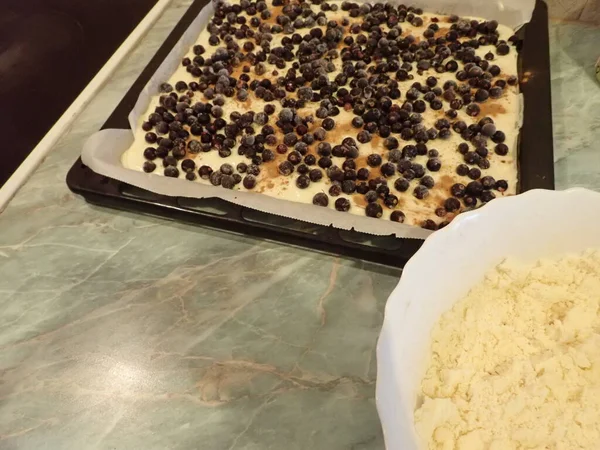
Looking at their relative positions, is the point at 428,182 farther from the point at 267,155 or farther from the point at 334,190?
the point at 267,155

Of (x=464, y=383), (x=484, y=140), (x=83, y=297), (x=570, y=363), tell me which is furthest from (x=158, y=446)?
(x=484, y=140)

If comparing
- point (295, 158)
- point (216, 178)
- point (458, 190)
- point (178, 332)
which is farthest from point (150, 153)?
point (458, 190)

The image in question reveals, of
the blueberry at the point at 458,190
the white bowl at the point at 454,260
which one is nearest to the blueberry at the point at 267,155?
the blueberry at the point at 458,190

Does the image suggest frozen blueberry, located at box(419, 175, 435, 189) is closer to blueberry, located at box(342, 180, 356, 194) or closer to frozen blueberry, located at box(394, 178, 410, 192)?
frozen blueberry, located at box(394, 178, 410, 192)

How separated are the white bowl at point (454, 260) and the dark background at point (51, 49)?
1191mm

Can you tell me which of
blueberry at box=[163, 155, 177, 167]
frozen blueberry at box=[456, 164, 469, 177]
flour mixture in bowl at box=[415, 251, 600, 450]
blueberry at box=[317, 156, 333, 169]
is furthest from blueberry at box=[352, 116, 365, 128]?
flour mixture in bowl at box=[415, 251, 600, 450]

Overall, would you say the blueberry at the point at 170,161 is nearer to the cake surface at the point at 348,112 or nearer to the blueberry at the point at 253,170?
the cake surface at the point at 348,112

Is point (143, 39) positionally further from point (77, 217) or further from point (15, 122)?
point (77, 217)

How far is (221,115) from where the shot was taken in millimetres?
1165

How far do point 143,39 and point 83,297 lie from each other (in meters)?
0.76

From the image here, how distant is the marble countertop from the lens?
30.6 inches

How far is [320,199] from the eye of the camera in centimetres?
98

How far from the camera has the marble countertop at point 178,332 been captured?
0.78 metres

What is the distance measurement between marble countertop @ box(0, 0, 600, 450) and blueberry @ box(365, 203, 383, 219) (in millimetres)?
94
